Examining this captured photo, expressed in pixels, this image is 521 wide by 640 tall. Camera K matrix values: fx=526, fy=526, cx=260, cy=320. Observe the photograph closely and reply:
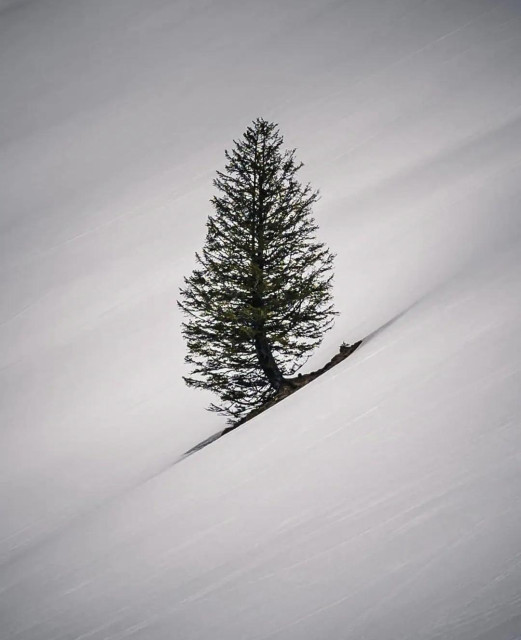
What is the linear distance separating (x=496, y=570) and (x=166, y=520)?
6736mm

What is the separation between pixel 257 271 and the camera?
1423cm

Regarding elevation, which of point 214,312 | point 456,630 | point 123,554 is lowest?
point 456,630

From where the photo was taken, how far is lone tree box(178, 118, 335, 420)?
576 inches

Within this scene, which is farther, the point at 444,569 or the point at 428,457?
the point at 428,457

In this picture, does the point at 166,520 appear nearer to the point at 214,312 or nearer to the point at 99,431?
the point at 214,312

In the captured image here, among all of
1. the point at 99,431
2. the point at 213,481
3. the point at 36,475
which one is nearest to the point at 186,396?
the point at 99,431

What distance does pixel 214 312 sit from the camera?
14641 millimetres

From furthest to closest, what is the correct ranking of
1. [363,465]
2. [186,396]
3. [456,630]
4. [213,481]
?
[186,396]
[213,481]
[363,465]
[456,630]

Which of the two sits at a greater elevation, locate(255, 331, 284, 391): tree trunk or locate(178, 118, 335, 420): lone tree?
locate(178, 118, 335, 420): lone tree

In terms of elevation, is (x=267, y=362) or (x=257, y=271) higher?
(x=257, y=271)

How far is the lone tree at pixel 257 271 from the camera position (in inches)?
576

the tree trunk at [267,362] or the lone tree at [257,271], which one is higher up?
the lone tree at [257,271]

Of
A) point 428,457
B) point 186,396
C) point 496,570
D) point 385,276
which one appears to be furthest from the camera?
point 385,276

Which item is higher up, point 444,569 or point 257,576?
point 257,576
